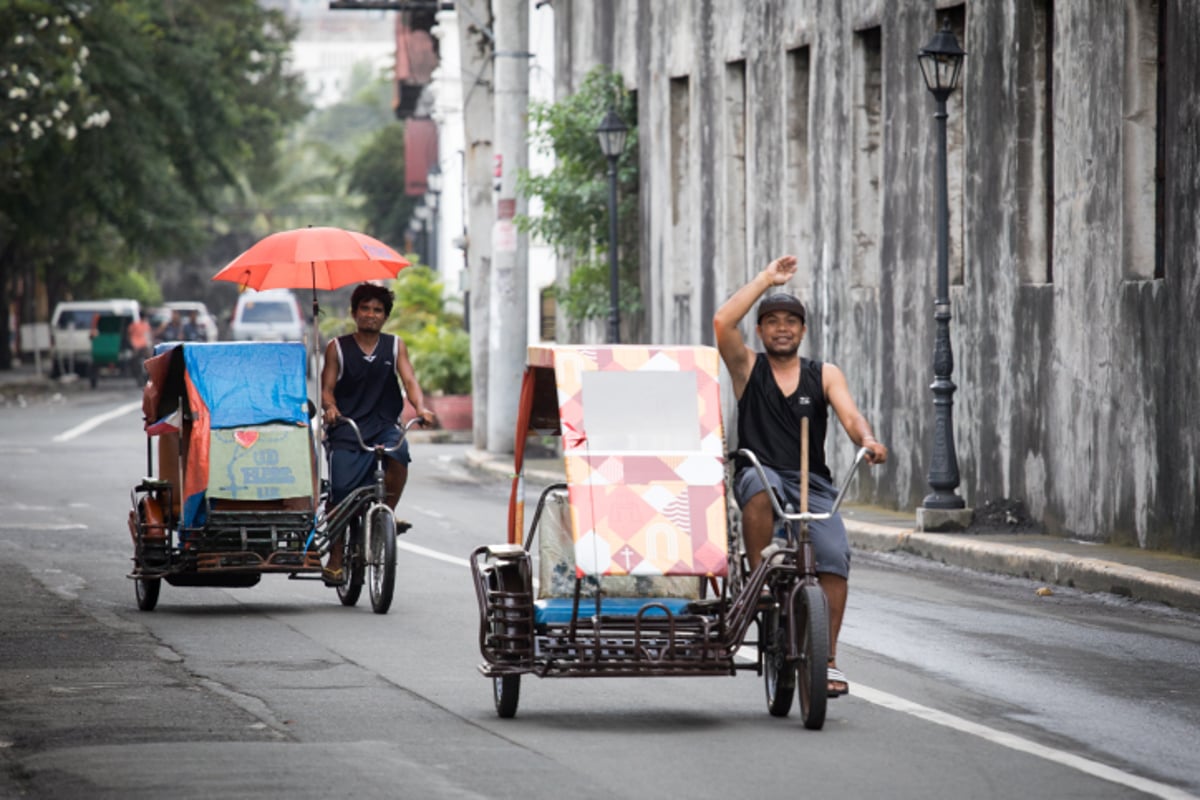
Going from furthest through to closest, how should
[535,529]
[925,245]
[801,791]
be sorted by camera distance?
[925,245] → [535,529] → [801,791]

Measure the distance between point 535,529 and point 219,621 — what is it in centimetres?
371

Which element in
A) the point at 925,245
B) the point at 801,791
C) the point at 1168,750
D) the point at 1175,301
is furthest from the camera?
the point at 925,245

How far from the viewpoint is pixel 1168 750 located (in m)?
8.88

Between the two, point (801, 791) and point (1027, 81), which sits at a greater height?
point (1027, 81)

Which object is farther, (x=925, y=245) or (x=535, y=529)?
(x=925, y=245)

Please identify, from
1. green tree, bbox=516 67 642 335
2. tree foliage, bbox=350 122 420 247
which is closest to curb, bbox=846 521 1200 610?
green tree, bbox=516 67 642 335

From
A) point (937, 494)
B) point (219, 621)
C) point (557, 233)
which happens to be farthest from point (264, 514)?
point (557, 233)

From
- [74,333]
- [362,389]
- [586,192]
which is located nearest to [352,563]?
[362,389]

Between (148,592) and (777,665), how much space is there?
5.23 meters

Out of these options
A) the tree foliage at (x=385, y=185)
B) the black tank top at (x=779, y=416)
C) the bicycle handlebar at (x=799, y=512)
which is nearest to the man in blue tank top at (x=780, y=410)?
the black tank top at (x=779, y=416)

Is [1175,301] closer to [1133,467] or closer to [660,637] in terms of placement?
[1133,467]

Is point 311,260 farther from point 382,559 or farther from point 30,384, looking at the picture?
point 30,384

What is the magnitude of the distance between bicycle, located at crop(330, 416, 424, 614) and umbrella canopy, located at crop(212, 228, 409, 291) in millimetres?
1009

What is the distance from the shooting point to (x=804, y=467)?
9.32 metres
